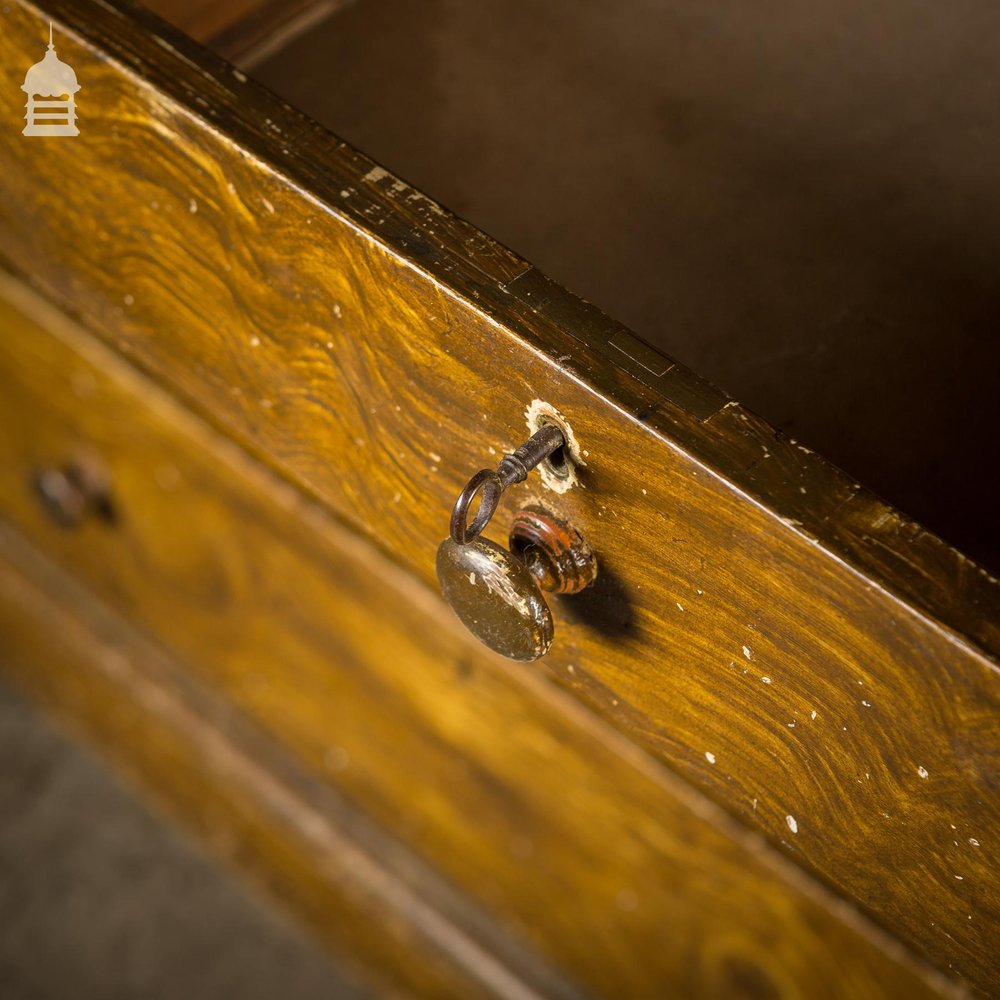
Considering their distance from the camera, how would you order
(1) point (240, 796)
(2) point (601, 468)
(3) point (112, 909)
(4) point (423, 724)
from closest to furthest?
(2) point (601, 468) < (4) point (423, 724) < (1) point (240, 796) < (3) point (112, 909)

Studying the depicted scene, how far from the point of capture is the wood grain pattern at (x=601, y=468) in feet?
1.38

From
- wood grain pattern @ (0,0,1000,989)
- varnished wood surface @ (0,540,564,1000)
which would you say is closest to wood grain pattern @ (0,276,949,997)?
varnished wood surface @ (0,540,564,1000)

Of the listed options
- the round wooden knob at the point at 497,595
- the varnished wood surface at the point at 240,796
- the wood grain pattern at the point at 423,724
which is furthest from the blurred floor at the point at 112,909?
the round wooden knob at the point at 497,595

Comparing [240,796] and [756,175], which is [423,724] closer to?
[240,796]

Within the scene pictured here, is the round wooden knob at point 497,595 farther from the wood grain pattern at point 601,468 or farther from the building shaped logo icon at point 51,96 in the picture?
the building shaped logo icon at point 51,96

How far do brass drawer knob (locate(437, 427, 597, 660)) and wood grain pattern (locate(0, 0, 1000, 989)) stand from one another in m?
0.01

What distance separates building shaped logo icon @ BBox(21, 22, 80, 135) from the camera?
1.87 feet

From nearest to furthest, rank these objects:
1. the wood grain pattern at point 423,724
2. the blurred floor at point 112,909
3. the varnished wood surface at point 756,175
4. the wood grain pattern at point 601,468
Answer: the wood grain pattern at point 601,468 < the varnished wood surface at point 756,175 < the wood grain pattern at point 423,724 < the blurred floor at point 112,909

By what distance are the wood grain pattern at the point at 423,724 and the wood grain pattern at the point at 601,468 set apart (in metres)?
0.24

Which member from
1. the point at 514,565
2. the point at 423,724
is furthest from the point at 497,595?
the point at 423,724

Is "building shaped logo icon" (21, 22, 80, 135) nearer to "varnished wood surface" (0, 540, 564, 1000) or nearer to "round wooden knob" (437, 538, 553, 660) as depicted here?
→ "round wooden knob" (437, 538, 553, 660)

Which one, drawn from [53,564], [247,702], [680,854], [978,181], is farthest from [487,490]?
[53,564]

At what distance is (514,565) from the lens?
0.47 m

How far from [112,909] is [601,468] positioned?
3.90 ft
